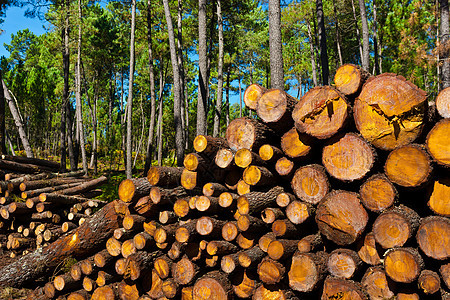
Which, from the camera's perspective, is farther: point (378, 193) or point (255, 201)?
point (255, 201)

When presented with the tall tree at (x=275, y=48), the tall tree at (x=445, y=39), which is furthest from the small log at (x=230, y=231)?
the tall tree at (x=445, y=39)

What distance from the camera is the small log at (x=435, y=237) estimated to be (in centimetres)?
275

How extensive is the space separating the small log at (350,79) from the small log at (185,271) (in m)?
2.57

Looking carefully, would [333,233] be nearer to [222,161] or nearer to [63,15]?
[222,161]

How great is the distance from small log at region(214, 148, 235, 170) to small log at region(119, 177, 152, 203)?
3.21 ft

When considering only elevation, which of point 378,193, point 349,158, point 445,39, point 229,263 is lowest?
point 229,263

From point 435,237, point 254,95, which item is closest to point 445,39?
point 254,95

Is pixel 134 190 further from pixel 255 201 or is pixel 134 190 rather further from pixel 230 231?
pixel 255 201

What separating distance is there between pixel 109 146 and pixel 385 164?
78.1ft

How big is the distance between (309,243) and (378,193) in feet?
3.00

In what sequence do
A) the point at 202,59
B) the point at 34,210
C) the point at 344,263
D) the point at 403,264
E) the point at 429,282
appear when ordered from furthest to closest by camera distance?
the point at 202,59
the point at 34,210
the point at 344,263
the point at 403,264
the point at 429,282

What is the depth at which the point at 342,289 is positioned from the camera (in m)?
3.15

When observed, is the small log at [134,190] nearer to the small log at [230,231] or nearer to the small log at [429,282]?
the small log at [230,231]

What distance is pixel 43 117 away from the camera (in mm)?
31406
